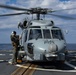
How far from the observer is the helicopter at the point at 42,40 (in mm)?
16391

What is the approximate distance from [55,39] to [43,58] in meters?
1.88

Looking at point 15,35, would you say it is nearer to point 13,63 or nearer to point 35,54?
point 13,63

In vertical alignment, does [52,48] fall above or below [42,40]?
below

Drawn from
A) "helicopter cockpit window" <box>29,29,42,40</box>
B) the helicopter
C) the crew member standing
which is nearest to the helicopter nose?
the helicopter

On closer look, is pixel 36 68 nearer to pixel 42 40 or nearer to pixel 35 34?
pixel 42 40

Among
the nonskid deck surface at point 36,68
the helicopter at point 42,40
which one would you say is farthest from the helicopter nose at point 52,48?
the nonskid deck surface at point 36,68

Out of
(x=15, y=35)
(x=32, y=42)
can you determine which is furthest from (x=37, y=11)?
(x=32, y=42)

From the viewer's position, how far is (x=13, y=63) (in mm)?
19578

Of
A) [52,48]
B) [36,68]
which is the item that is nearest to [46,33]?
[52,48]

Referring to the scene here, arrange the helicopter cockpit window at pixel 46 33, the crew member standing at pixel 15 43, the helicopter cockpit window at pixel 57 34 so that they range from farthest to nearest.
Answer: the crew member standing at pixel 15 43, the helicopter cockpit window at pixel 57 34, the helicopter cockpit window at pixel 46 33

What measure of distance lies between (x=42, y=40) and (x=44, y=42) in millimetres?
482

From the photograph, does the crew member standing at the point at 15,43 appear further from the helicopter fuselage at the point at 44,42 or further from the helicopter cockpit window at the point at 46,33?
the helicopter cockpit window at the point at 46,33

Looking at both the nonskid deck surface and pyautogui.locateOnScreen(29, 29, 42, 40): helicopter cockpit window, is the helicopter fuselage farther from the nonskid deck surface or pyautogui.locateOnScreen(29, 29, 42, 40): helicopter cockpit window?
the nonskid deck surface

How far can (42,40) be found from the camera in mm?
17641
